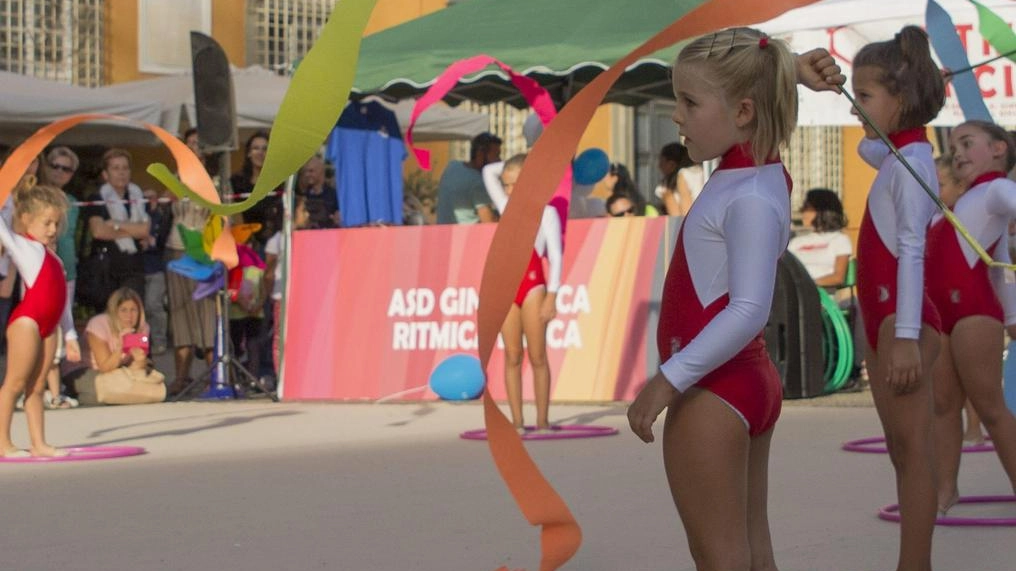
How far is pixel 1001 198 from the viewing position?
21.1 ft

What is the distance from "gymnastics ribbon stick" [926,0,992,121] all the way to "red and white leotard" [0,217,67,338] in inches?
193

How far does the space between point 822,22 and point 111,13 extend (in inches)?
541

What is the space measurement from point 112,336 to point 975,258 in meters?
8.69

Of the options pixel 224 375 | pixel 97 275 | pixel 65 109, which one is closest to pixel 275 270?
pixel 224 375

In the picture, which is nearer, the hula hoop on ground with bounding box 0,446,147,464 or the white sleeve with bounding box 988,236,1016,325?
the white sleeve with bounding box 988,236,1016,325

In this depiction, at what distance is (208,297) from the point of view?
14508 mm

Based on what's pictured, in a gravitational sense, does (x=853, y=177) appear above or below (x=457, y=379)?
above

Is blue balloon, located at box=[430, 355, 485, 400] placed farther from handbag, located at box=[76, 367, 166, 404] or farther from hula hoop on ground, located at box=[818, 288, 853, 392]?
hula hoop on ground, located at box=[818, 288, 853, 392]

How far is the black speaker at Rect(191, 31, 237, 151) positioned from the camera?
14008 mm

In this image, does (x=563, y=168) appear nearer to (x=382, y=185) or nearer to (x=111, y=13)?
(x=382, y=185)

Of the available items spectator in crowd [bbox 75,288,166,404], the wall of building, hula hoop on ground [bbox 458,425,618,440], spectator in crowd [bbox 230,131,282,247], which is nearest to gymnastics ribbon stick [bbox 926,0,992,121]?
hula hoop on ground [bbox 458,425,618,440]

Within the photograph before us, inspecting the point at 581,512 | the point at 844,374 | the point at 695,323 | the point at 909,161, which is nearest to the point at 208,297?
the point at 844,374

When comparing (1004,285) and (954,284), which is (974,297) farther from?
(1004,285)

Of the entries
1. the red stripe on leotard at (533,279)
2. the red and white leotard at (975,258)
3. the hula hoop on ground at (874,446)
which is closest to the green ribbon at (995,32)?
the hula hoop on ground at (874,446)
